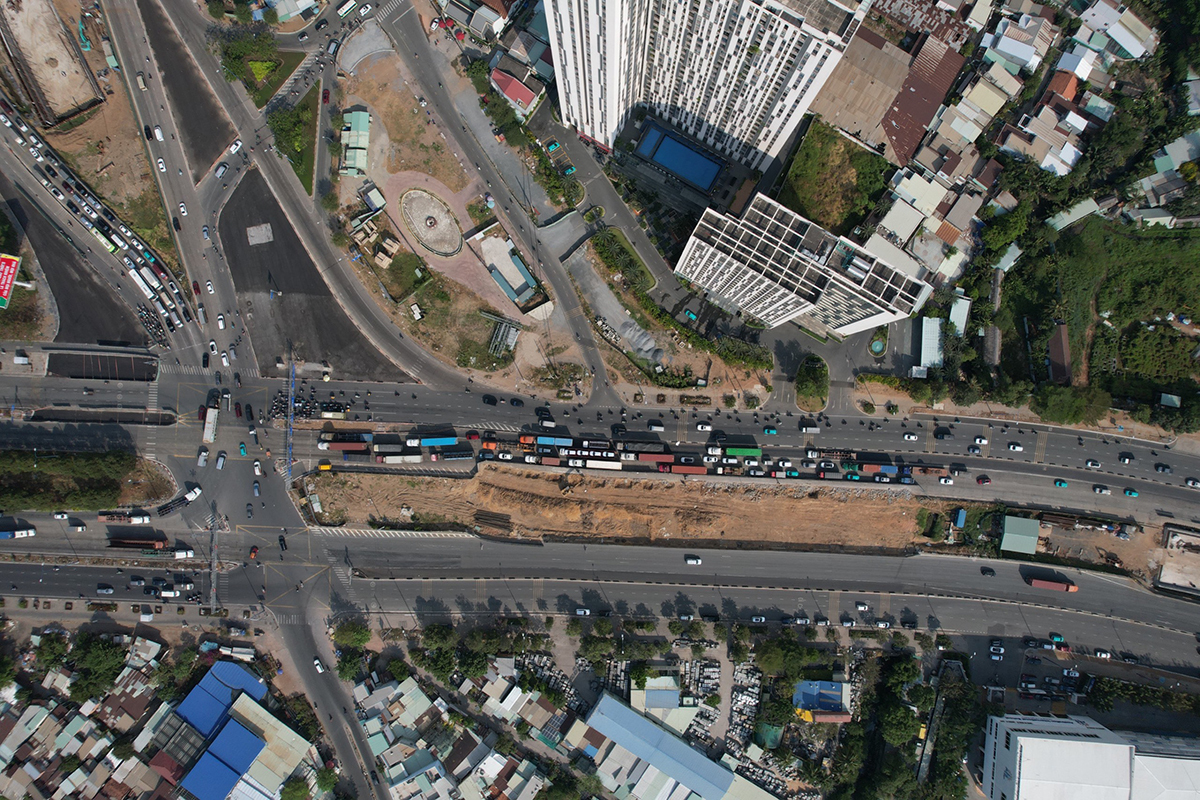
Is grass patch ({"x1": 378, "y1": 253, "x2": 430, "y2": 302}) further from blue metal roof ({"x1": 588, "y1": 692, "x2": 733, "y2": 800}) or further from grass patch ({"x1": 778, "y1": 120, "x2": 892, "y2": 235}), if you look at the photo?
blue metal roof ({"x1": 588, "y1": 692, "x2": 733, "y2": 800})

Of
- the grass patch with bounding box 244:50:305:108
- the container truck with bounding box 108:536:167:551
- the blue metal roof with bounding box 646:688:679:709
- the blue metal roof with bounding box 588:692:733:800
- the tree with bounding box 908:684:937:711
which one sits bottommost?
the container truck with bounding box 108:536:167:551

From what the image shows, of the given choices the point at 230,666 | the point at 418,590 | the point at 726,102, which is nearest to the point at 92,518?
the point at 230,666

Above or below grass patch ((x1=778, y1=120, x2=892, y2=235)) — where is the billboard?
below

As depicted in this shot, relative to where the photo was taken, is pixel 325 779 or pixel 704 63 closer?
pixel 704 63

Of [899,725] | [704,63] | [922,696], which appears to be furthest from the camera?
[922,696]

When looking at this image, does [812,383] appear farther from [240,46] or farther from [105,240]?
[105,240]

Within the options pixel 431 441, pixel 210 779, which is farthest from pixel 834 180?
pixel 210 779

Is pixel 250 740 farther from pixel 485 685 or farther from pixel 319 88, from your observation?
pixel 319 88

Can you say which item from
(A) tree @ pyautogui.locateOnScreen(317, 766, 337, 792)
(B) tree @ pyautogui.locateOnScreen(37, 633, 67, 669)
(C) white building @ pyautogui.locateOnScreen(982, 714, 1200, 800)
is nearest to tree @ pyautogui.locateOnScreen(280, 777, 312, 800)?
(A) tree @ pyautogui.locateOnScreen(317, 766, 337, 792)
